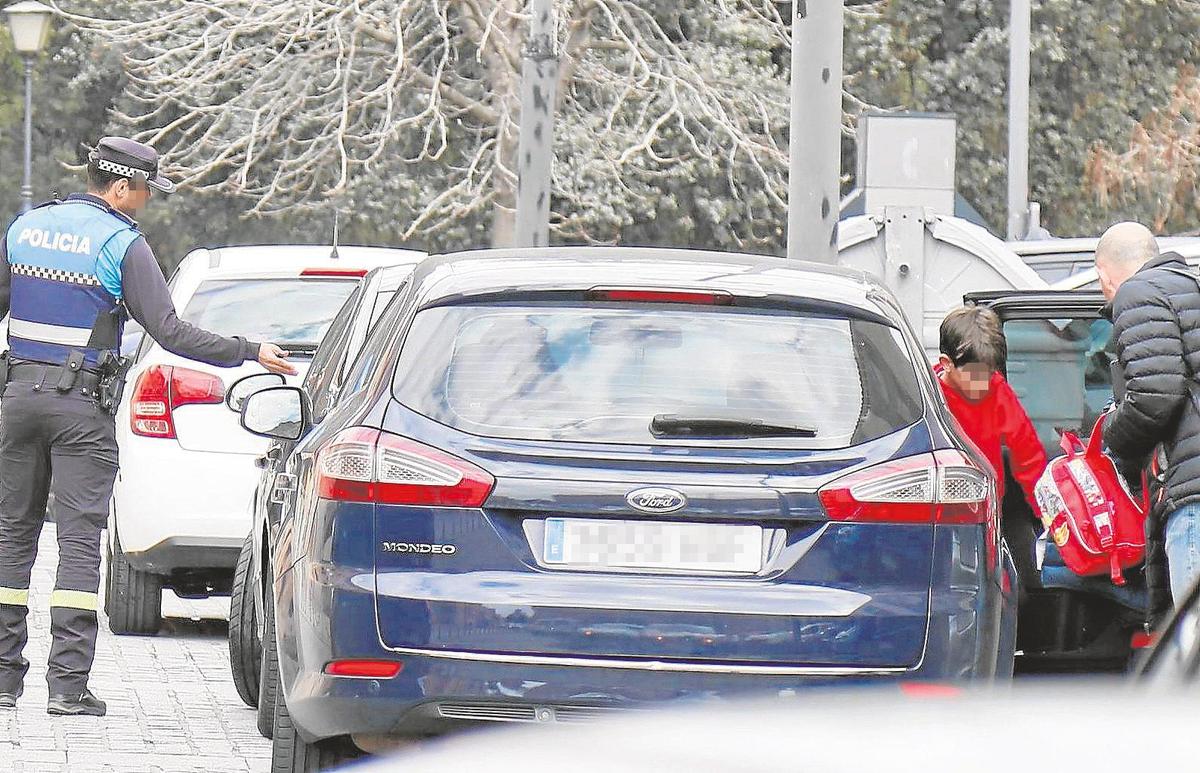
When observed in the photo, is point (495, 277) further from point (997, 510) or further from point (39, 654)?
point (39, 654)

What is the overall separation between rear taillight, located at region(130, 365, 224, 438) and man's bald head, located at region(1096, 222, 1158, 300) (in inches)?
159

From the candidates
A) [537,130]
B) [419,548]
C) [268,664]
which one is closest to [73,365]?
[268,664]

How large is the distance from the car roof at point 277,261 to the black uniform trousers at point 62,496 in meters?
2.32

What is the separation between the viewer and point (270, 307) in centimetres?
986

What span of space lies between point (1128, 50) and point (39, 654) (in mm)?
28475

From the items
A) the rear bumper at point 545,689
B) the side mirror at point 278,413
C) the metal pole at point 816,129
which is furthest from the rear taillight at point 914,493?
the metal pole at point 816,129

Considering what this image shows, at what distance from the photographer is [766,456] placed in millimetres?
5062

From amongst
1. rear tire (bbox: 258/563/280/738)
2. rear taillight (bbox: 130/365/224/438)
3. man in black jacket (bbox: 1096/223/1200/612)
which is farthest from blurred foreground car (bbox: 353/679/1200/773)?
rear taillight (bbox: 130/365/224/438)

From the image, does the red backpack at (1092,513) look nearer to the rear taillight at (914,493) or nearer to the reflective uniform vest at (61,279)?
→ the rear taillight at (914,493)

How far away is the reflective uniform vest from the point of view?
7562mm

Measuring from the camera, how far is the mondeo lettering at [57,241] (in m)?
7.57

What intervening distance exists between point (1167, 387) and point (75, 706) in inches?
142

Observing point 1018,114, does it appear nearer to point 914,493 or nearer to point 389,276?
point 389,276

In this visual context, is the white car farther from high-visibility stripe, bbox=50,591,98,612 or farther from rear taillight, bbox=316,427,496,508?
rear taillight, bbox=316,427,496,508
